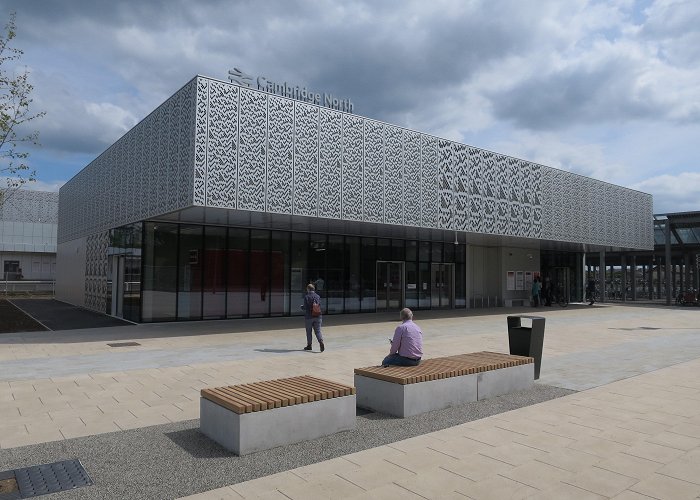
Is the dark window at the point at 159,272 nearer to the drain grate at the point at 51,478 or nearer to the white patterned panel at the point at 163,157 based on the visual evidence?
the white patterned panel at the point at 163,157

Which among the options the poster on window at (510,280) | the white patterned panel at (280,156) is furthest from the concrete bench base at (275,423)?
the poster on window at (510,280)

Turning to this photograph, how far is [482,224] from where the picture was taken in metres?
21.1

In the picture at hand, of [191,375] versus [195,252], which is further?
[195,252]

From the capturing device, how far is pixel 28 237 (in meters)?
53.2

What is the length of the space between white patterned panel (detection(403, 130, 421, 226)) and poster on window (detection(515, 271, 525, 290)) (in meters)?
13.5

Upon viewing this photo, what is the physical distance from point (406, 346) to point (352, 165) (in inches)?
393

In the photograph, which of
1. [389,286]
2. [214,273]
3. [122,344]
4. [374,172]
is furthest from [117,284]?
[389,286]

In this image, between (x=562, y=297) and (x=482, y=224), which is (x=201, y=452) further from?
(x=562, y=297)

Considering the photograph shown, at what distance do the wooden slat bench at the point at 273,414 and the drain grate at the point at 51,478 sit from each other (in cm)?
130

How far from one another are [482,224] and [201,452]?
57.7 ft

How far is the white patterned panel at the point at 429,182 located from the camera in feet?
61.1

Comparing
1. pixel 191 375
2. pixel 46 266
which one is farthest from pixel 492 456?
pixel 46 266

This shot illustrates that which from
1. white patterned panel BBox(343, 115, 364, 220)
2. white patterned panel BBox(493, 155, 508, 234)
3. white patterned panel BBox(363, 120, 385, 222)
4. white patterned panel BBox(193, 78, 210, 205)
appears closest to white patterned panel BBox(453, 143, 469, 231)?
white patterned panel BBox(493, 155, 508, 234)

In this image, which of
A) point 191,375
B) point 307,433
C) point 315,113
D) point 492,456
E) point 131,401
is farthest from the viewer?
point 315,113
